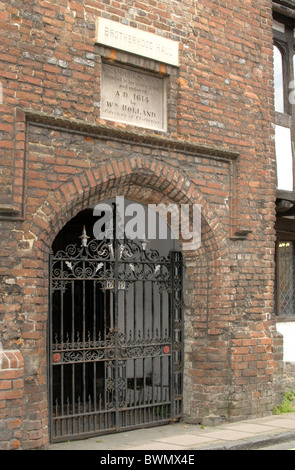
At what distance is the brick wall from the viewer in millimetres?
5375

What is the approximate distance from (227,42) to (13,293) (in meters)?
4.48

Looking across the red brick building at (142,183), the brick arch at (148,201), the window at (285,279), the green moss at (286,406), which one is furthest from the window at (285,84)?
the green moss at (286,406)

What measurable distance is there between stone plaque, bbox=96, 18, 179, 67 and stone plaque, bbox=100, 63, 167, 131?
24 cm

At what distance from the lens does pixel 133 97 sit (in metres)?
6.95

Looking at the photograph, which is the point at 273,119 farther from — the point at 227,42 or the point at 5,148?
the point at 5,148

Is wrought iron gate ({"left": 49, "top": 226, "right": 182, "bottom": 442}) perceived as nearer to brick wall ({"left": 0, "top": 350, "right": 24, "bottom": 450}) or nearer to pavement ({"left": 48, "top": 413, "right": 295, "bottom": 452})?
pavement ({"left": 48, "top": 413, "right": 295, "bottom": 452})

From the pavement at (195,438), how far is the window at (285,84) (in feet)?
12.4

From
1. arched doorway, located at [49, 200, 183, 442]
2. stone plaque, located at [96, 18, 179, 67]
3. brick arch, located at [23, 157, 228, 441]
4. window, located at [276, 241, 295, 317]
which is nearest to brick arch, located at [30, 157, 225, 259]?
brick arch, located at [23, 157, 228, 441]

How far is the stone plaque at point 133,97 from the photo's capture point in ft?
22.0

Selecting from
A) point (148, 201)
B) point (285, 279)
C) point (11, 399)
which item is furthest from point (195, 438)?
point (285, 279)

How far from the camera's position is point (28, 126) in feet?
19.3

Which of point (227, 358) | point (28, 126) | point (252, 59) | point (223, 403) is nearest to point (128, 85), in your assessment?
point (28, 126)

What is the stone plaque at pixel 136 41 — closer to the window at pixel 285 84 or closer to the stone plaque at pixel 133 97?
the stone plaque at pixel 133 97

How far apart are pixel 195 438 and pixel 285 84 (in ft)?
19.8
